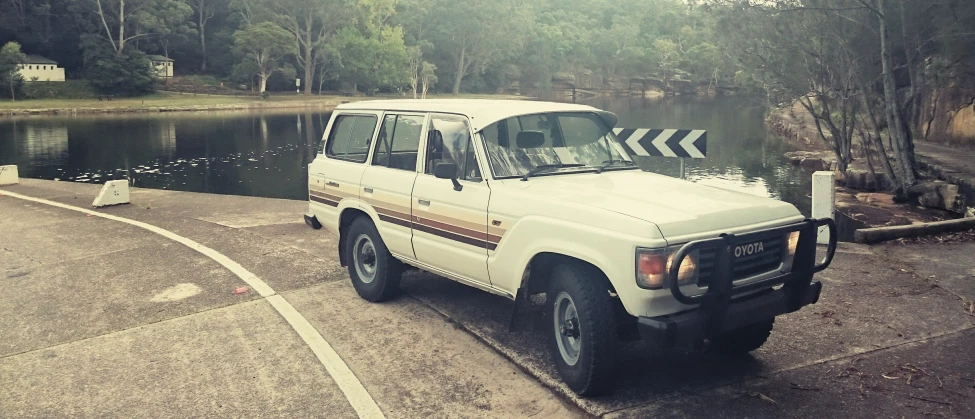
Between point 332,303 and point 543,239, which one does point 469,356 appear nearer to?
point 543,239

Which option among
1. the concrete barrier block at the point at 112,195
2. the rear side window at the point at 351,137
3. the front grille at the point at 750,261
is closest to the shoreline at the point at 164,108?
the concrete barrier block at the point at 112,195

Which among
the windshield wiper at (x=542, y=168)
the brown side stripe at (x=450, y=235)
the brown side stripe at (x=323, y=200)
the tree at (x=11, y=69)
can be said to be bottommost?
the brown side stripe at (x=450, y=235)

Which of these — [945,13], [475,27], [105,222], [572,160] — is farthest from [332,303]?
[475,27]

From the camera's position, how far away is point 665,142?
29.8 ft

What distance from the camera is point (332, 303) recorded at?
7.55m

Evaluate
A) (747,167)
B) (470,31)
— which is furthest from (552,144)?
(470,31)

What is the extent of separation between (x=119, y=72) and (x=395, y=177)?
78969 millimetres

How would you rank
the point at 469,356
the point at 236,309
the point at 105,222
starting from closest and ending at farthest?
the point at 469,356 → the point at 236,309 → the point at 105,222

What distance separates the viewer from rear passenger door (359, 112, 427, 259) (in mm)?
6867

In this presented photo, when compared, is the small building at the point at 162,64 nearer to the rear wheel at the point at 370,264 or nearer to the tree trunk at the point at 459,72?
the tree trunk at the point at 459,72

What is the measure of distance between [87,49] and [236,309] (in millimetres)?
84026

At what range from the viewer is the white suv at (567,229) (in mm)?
4680

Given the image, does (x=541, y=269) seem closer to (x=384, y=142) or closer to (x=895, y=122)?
(x=384, y=142)

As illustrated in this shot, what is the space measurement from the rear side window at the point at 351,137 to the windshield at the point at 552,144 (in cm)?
177
